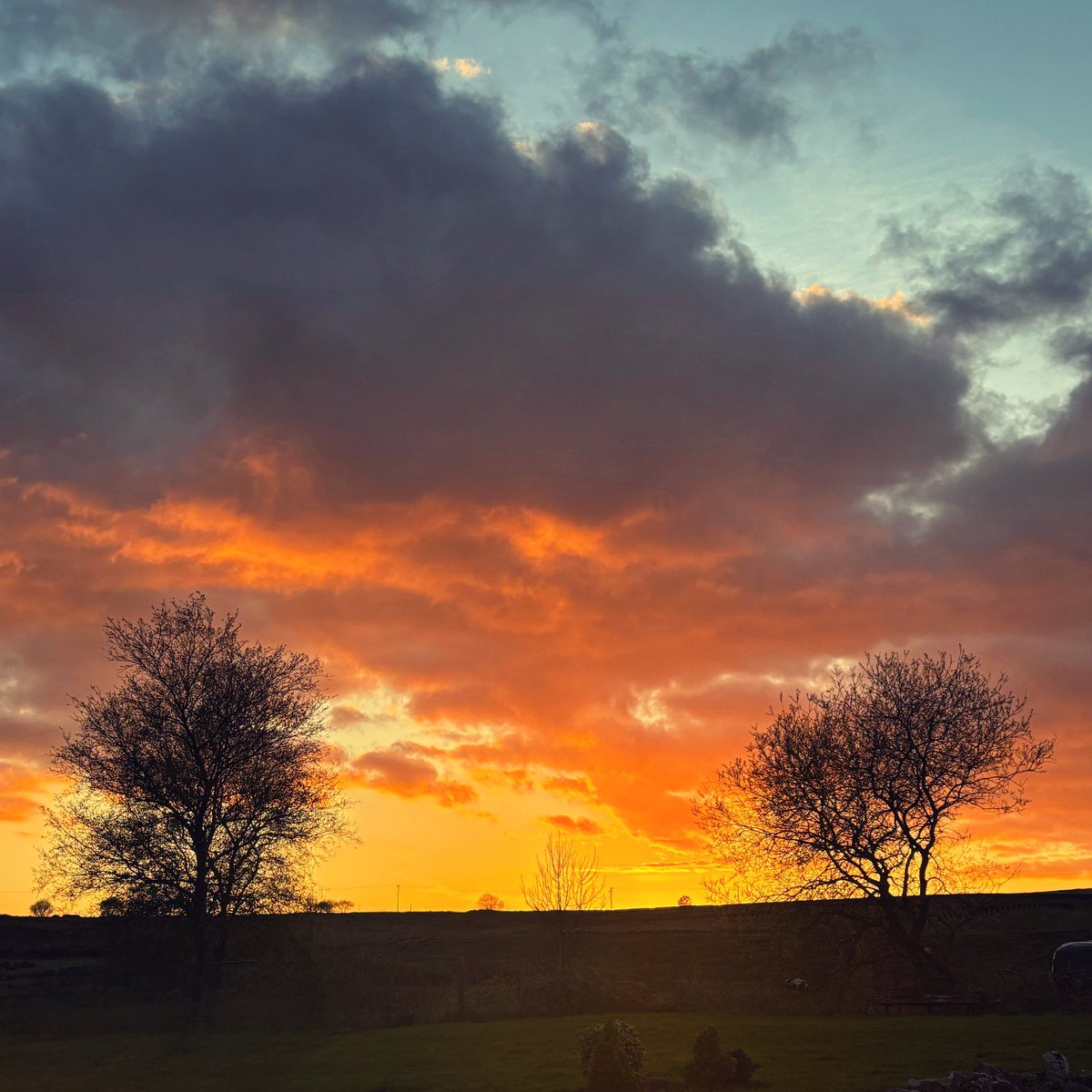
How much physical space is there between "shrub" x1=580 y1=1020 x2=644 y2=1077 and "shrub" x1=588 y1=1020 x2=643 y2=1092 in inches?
1.3

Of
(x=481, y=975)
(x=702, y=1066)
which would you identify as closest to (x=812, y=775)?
(x=702, y=1066)

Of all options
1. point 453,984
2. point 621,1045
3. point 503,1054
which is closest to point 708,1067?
point 621,1045

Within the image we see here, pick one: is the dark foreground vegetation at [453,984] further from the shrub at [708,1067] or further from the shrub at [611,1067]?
the shrub at [611,1067]

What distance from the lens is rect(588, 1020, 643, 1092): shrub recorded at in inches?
1089

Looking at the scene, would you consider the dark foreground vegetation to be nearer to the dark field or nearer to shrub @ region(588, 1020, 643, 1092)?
the dark field

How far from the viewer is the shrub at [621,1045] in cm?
2847

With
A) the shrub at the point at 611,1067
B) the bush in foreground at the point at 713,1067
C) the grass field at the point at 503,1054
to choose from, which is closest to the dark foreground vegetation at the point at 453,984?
the grass field at the point at 503,1054

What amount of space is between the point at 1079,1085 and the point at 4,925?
122049mm

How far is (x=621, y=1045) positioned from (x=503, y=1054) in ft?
29.0

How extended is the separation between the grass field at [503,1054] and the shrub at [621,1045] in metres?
0.80

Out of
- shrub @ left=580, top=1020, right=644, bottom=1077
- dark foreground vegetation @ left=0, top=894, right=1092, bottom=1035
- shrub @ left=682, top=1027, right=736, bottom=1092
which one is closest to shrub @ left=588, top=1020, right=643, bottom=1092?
shrub @ left=580, top=1020, right=644, bottom=1077

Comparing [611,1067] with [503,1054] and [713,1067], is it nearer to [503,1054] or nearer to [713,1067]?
[713,1067]

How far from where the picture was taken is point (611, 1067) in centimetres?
2784

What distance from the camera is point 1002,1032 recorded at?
1369 inches
